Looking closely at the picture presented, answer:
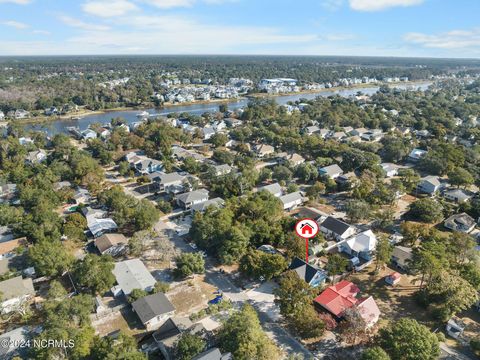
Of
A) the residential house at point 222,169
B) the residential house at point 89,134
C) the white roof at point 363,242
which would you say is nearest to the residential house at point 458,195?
the white roof at point 363,242

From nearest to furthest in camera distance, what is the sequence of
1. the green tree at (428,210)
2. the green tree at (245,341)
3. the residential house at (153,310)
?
the green tree at (245,341), the residential house at (153,310), the green tree at (428,210)

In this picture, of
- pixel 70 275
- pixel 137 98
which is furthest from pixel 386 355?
pixel 137 98

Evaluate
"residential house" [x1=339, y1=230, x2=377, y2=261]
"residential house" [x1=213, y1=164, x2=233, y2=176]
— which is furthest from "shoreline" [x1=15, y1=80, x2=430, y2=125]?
"residential house" [x1=339, y1=230, x2=377, y2=261]

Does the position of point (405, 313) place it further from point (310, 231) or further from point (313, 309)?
point (310, 231)

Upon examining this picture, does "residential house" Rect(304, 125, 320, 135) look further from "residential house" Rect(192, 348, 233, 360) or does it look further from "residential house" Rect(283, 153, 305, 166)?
"residential house" Rect(192, 348, 233, 360)

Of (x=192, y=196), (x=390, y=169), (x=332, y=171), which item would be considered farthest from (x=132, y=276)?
(x=390, y=169)

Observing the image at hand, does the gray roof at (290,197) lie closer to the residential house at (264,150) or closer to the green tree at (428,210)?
the green tree at (428,210)
